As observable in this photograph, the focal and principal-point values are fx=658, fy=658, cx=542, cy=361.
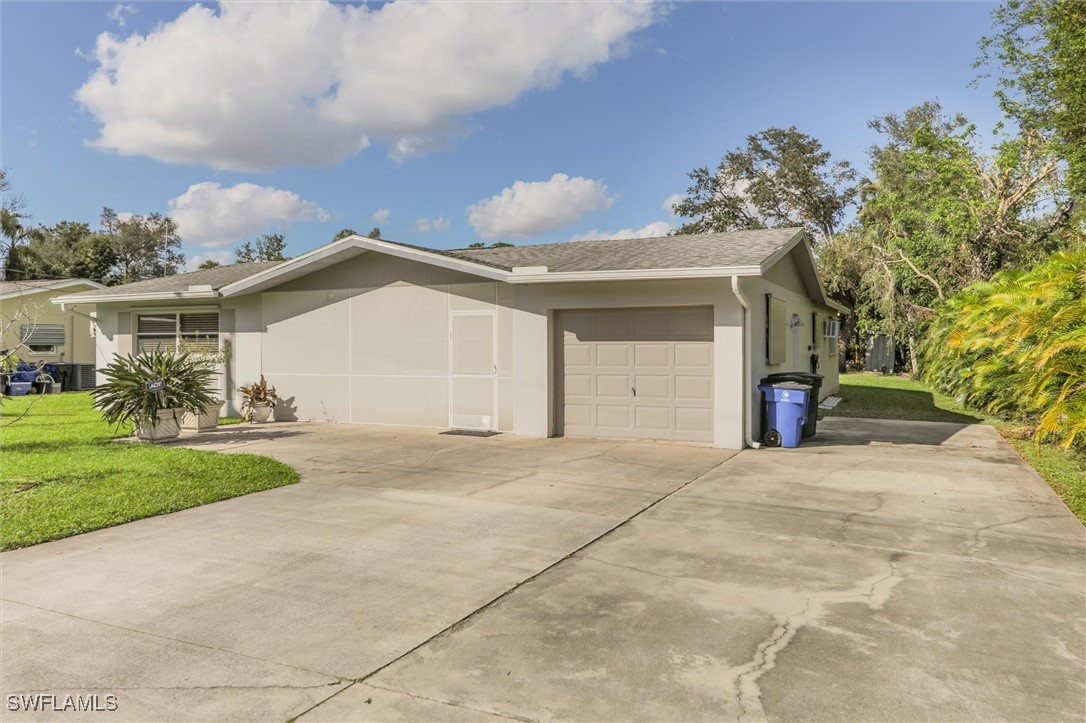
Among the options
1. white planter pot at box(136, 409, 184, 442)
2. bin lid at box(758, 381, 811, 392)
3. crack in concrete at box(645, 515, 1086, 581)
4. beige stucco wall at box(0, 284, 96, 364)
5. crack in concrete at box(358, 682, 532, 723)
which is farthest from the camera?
beige stucco wall at box(0, 284, 96, 364)

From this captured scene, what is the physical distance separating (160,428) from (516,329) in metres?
6.03

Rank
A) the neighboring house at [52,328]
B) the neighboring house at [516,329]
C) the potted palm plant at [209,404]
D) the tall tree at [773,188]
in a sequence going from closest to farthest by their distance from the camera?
the neighboring house at [516,329]
the potted palm plant at [209,404]
the neighboring house at [52,328]
the tall tree at [773,188]

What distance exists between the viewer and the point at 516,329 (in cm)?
1148

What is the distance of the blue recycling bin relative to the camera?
10094mm

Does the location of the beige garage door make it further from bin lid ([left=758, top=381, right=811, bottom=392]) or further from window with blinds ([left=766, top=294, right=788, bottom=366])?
window with blinds ([left=766, top=294, right=788, bottom=366])

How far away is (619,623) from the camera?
11.9 feet

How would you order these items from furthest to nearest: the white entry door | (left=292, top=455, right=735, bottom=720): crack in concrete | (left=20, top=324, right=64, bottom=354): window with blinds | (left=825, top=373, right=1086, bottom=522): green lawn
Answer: (left=20, top=324, right=64, bottom=354): window with blinds
the white entry door
(left=825, top=373, right=1086, bottom=522): green lawn
(left=292, top=455, right=735, bottom=720): crack in concrete

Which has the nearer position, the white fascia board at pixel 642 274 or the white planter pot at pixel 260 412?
the white fascia board at pixel 642 274

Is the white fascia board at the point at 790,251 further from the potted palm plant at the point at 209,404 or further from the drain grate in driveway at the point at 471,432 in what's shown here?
the potted palm plant at the point at 209,404

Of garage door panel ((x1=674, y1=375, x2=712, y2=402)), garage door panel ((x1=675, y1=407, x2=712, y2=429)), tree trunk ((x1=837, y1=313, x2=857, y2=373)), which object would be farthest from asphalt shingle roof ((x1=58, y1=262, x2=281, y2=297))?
tree trunk ((x1=837, y1=313, x2=857, y2=373))

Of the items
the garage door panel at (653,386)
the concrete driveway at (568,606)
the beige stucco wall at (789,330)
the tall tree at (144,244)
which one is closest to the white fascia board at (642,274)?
the beige stucco wall at (789,330)

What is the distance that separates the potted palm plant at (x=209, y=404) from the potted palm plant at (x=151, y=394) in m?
0.45

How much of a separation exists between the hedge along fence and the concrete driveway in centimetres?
134

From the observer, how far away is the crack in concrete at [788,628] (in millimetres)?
2820
